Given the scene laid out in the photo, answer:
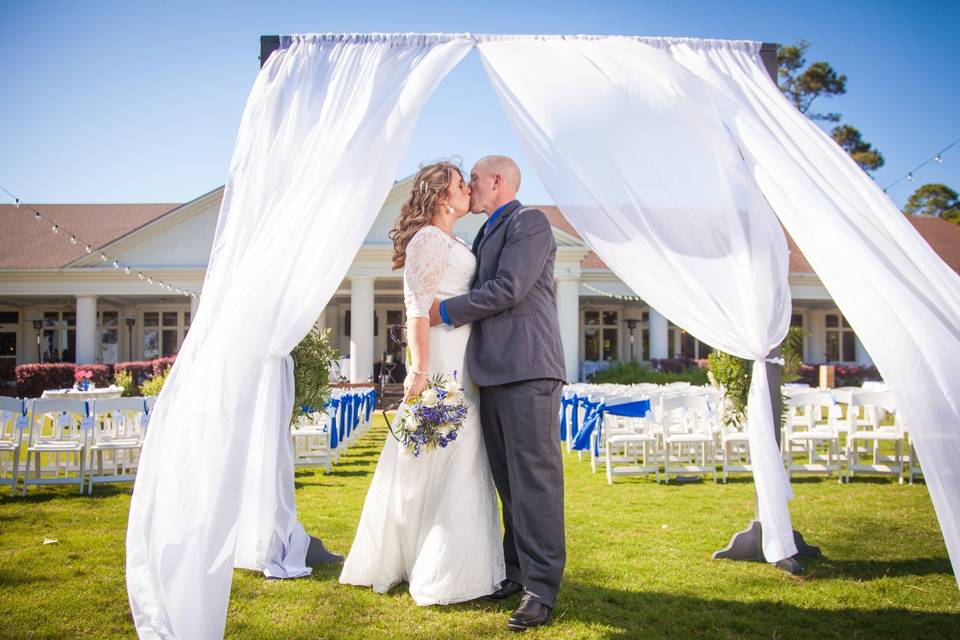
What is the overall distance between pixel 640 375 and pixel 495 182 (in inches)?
865

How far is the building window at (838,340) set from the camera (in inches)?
1300

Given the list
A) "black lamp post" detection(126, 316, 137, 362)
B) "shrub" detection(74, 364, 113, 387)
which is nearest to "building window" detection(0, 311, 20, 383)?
"black lamp post" detection(126, 316, 137, 362)

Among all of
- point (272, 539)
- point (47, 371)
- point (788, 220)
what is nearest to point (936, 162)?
point (788, 220)

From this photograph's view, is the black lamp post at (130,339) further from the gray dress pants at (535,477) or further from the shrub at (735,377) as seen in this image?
the gray dress pants at (535,477)

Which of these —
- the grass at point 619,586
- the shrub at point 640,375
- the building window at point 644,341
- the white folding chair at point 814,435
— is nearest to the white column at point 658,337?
the shrub at point 640,375

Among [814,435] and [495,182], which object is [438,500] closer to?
[495,182]

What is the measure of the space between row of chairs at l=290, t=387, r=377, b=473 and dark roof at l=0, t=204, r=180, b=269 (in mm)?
18852

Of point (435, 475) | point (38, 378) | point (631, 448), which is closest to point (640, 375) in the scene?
point (631, 448)

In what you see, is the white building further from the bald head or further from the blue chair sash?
the bald head

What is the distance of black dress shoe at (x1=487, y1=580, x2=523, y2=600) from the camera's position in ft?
14.6

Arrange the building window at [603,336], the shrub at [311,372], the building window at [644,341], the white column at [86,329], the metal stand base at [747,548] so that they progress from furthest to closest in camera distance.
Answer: the building window at [644,341] → the building window at [603,336] → the white column at [86,329] → the shrub at [311,372] → the metal stand base at [747,548]

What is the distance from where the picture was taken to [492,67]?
484 centimetres

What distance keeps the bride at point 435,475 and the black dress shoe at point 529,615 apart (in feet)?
1.29

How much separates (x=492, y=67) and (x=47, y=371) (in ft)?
76.8
